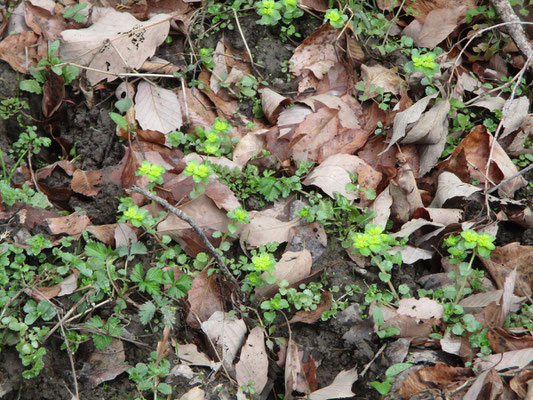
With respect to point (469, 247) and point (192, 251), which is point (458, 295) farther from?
point (192, 251)

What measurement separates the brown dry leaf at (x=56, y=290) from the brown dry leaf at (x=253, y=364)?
87 centimetres

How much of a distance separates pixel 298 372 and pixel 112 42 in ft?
7.37

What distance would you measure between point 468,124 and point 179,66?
183 cm

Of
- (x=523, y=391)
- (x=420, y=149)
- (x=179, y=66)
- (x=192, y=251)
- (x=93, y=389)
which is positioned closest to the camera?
(x=523, y=391)

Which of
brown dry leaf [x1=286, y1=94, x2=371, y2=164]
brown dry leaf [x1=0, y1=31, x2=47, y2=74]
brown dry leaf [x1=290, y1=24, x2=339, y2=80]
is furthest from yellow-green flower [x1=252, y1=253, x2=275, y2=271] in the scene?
brown dry leaf [x1=0, y1=31, x2=47, y2=74]

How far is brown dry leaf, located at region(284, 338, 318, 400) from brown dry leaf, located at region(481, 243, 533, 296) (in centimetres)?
104

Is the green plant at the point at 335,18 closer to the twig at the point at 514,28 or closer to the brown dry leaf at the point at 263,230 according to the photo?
the twig at the point at 514,28

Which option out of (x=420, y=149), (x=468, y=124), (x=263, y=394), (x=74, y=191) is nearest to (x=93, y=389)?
(x=263, y=394)

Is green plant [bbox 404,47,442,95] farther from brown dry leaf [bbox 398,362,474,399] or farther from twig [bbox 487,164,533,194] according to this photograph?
brown dry leaf [bbox 398,362,474,399]

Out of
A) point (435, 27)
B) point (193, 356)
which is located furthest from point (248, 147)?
point (435, 27)

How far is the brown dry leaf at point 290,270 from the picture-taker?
265 cm

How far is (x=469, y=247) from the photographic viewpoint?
2.57m

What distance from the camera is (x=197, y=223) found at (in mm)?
2797

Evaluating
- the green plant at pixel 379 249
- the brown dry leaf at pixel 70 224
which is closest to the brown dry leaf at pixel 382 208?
the green plant at pixel 379 249
